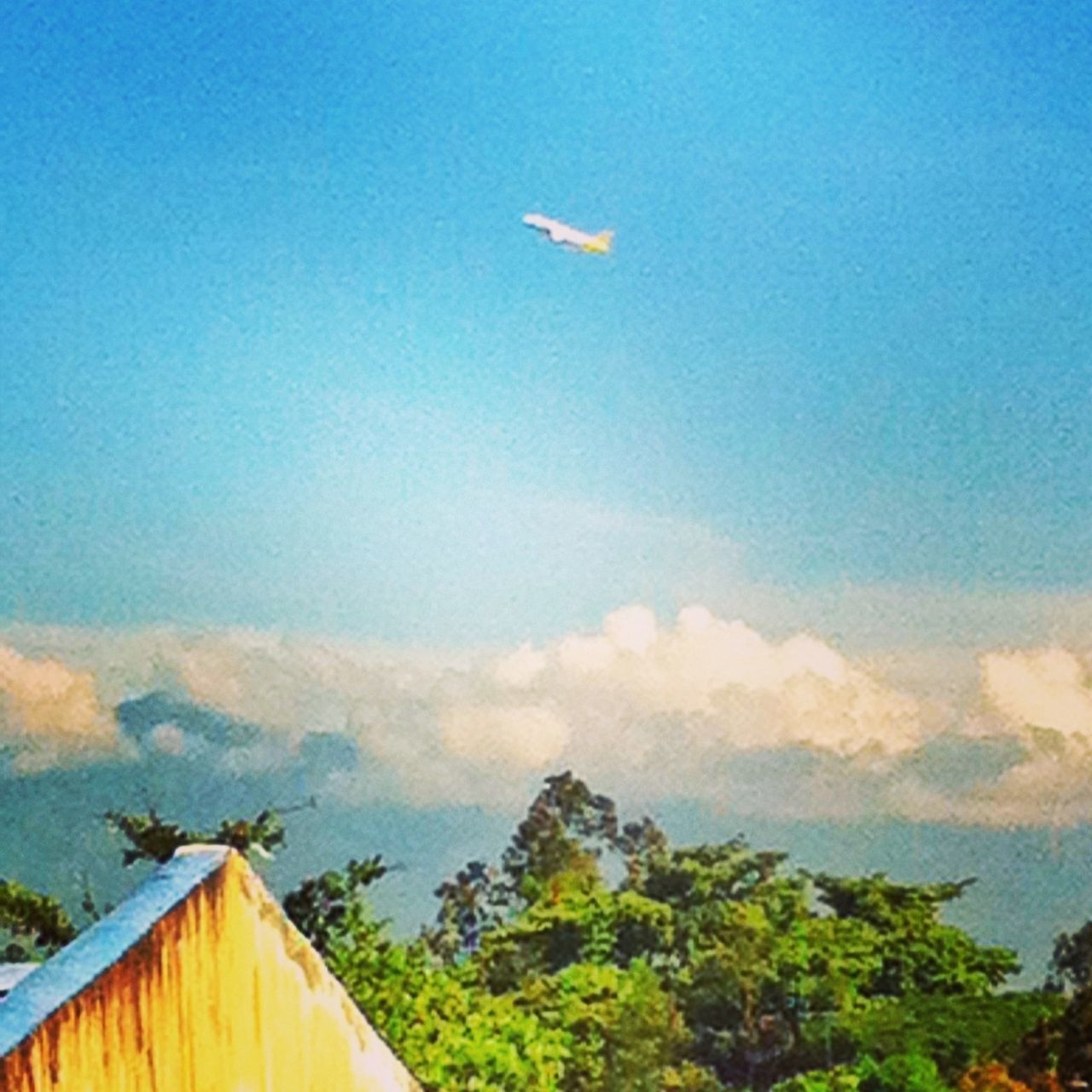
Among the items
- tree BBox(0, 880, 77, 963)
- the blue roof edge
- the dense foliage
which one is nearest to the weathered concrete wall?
the blue roof edge

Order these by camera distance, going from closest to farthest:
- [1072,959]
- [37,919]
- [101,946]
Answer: [101,946] < [37,919] < [1072,959]

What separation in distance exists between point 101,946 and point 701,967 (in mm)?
10531

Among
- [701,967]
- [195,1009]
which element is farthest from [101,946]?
[701,967]

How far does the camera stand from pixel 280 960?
4.50 ft

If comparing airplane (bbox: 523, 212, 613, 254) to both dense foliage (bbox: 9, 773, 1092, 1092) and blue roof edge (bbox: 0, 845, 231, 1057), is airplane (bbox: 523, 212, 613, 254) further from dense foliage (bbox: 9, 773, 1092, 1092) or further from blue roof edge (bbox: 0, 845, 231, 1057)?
blue roof edge (bbox: 0, 845, 231, 1057)

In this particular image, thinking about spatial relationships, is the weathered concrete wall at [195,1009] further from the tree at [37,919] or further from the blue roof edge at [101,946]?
the tree at [37,919]

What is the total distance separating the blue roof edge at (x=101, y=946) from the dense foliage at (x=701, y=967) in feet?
27.1

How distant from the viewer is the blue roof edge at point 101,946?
1.13m

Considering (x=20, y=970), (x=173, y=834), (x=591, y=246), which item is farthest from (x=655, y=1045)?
(x=20, y=970)

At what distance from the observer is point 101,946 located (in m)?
1.21

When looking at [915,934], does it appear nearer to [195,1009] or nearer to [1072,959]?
[1072,959]

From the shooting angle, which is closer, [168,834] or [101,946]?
[101,946]

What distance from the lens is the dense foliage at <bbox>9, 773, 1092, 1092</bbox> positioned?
32.0 ft

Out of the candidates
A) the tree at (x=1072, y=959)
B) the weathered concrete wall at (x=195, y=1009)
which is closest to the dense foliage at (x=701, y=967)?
the tree at (x=1072, y=959)
